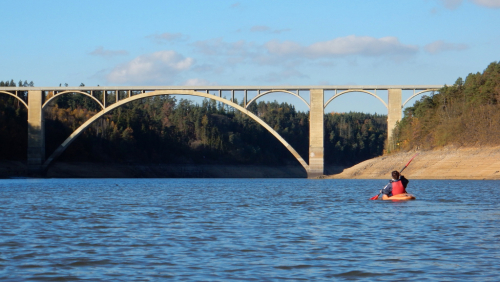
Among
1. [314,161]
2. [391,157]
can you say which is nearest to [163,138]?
[314,161]

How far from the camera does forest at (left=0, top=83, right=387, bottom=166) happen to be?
99.8m

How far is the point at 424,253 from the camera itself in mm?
13031

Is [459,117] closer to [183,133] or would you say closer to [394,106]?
[394,106]

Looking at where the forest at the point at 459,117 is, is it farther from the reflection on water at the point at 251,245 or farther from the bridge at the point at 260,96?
the reflection on water at the point at 251,245

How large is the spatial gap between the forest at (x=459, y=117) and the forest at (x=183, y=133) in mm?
42861

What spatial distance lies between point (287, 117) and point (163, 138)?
145 feet

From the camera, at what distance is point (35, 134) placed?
83.6 m

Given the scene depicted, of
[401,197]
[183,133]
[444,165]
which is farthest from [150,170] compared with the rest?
[401,197]

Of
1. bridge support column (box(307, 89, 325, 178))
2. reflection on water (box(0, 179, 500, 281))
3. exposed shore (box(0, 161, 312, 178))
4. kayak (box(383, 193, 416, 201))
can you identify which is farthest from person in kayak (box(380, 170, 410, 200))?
exposed shore (box(0, 161, 312, 178))

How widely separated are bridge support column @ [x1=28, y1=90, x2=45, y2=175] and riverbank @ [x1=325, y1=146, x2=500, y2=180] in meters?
38.0

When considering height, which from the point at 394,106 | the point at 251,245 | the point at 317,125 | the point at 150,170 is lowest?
the point at 251,245

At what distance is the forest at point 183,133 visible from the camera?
99812 millimetres

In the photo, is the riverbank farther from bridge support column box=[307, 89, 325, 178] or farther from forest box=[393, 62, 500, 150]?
bridge support column box=[307, 89, 325, 178]

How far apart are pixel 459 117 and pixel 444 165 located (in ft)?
36.0
